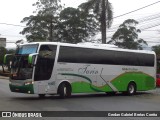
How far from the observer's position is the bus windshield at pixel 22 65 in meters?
21.5

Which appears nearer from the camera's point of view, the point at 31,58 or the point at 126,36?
the point at 31,58

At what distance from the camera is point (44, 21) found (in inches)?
2758

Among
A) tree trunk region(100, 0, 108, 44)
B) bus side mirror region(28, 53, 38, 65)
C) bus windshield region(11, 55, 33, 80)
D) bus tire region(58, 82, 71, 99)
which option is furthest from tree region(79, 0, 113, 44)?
bus side mirror region(28, 53, 38, 65)

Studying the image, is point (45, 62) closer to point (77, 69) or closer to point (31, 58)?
point (31, 58)

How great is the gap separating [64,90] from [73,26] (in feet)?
161

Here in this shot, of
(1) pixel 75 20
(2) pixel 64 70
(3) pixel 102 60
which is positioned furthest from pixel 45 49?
(1) pixel 75 20

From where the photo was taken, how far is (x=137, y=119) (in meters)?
13.8

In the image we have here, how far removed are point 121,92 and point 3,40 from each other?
77.1m

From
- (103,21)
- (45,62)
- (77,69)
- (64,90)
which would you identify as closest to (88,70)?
(77,69)

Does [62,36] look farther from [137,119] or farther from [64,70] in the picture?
[137,119]

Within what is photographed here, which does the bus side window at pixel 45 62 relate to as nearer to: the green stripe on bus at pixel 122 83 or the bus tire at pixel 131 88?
the green stripe on bus at pixel 122 83

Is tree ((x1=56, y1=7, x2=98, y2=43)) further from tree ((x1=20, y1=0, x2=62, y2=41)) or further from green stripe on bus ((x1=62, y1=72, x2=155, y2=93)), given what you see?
green stripe on bus ((x1=62, y1=72, x2=155, y2=93))

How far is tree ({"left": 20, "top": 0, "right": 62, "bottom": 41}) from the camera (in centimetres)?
7012

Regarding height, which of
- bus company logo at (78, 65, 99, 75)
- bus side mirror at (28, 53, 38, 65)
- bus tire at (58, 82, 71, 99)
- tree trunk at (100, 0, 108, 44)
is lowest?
bus tire at (58, 82, 71, 99)
